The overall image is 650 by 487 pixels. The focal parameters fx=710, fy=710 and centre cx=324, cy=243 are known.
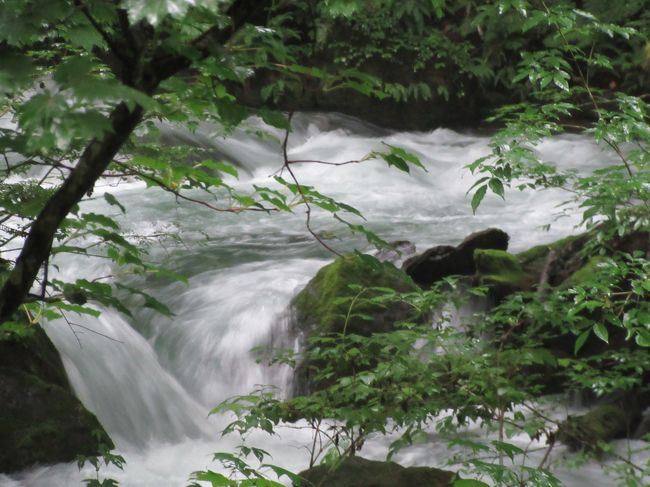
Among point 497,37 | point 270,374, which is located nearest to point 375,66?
point 497,37

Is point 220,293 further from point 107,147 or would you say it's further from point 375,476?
point 107,147

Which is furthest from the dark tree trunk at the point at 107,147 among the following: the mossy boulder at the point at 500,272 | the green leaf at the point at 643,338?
the mossy boulder at the point at 500,272

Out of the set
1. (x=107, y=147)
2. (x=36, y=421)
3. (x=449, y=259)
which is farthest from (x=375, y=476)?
(x=449, y=259)

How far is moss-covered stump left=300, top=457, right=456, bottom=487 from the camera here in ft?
9.95

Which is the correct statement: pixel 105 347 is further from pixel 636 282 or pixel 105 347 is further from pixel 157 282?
pixel 636 282

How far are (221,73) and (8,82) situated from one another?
0.34m

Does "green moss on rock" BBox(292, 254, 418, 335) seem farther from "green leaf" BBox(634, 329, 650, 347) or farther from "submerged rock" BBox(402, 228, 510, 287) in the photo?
"green leaf" BBox(634, 329, 650, 347)

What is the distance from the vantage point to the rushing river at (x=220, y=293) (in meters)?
4.21

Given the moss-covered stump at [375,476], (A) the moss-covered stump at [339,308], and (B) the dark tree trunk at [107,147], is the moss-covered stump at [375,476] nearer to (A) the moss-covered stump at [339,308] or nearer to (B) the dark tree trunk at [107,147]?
(A) the moss-covered stump at [339,308]

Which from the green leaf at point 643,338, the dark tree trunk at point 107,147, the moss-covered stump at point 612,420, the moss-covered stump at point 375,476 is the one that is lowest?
the moss-covered stump at point 612,420

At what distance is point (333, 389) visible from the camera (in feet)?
8.23

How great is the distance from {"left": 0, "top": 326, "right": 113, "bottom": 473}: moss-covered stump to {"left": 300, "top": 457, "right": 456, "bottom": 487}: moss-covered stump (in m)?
1.14

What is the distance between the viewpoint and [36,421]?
138 inches

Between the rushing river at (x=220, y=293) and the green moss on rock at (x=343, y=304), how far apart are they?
0.29m
